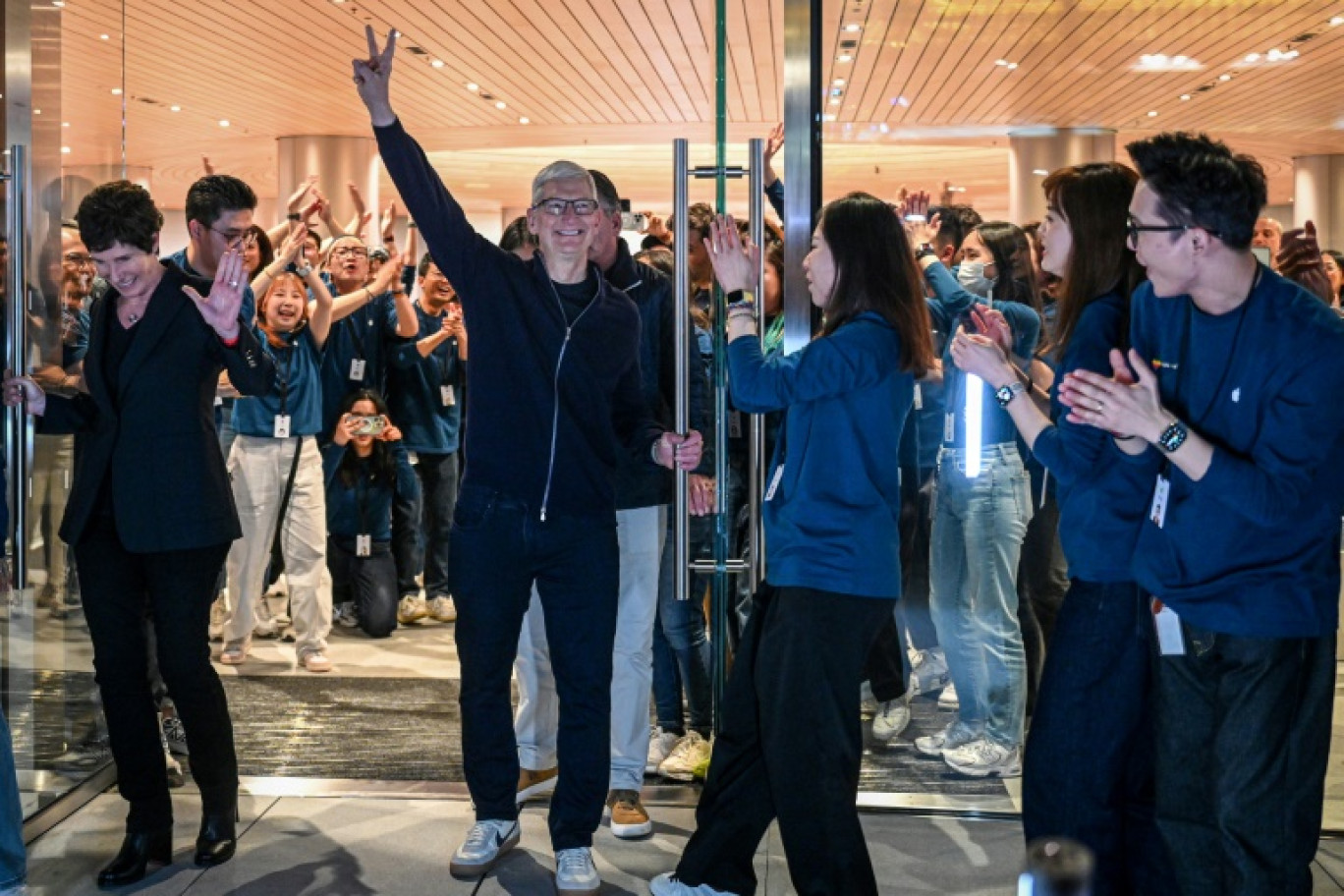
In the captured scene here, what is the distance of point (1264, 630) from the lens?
2.46 meters

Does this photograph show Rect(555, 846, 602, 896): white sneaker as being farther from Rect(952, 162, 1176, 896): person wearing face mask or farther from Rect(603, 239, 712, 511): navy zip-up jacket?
Rect(952, 162, 1176, 896): person wearing face mask

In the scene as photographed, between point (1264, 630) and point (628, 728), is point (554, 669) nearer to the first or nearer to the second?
point (628, 728)

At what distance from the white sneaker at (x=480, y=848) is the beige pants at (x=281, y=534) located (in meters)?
2.36

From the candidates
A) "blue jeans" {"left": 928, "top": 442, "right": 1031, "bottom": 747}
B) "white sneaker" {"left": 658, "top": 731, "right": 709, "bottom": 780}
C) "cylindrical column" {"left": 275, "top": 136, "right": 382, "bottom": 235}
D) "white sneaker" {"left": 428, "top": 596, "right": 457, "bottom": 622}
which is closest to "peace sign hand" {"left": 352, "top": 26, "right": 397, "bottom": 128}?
"blue jeans" {"left": 928, "top": 442, "right": 1031, "bottom": 747}

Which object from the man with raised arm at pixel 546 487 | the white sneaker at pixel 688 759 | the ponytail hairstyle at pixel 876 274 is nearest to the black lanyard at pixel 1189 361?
the ponytail hairstyle at pixel 876 274

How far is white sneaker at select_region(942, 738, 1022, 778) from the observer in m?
4.01

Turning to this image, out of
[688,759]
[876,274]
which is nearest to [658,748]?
[688,759]

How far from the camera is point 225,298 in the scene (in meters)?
3.51

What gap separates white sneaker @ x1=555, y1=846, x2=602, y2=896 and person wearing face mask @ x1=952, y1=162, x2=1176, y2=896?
107cm

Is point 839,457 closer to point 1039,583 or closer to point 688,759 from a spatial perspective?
point 1039,583

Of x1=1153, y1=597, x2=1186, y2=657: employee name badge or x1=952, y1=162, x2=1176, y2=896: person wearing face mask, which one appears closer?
x1=1153, y1=597, x2=1186, y2=657: employee name badge

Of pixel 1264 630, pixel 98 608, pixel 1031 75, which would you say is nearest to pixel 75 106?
pixel 98 608

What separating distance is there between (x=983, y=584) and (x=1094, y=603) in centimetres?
115

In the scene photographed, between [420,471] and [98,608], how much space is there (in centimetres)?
388
